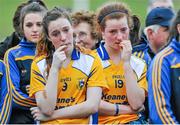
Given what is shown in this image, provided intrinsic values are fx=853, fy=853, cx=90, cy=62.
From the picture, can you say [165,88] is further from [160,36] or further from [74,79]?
[160,36]

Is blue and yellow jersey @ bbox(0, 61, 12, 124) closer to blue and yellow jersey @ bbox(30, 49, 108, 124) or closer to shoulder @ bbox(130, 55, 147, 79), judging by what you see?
blue and yellow jersey @ bbox(30, 49, 108, 124)

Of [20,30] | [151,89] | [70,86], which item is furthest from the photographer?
[20,30]

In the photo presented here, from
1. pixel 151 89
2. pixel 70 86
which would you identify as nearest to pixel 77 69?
pixel 70 86

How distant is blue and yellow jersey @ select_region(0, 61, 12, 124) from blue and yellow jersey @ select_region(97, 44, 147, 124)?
808 mm

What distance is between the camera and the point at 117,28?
7188 mm

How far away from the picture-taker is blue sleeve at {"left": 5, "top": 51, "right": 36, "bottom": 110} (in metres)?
7.41

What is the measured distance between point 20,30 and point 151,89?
2.04m

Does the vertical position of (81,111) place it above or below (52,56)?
below

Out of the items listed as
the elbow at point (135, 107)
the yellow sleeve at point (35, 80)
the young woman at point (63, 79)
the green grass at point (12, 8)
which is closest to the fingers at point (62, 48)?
the young woman at point (63, 79)

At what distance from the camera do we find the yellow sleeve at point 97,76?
6.95 m

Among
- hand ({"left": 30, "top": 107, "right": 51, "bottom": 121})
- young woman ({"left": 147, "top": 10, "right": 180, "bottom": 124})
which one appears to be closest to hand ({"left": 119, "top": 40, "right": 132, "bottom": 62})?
young woman ({"left": 147, "top": 10, "right": 180, "bottom": 124})

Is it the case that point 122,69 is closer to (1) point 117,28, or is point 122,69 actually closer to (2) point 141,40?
(1) point 117,28

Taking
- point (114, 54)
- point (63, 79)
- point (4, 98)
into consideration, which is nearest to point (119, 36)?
point (114, 54)

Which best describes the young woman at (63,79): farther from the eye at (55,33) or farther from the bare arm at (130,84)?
the bare arm at (130,84)
